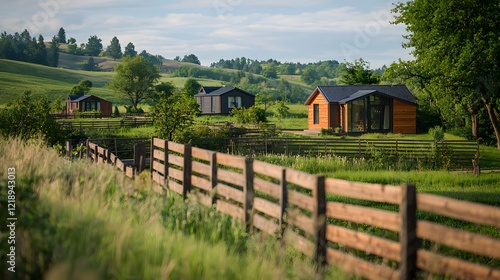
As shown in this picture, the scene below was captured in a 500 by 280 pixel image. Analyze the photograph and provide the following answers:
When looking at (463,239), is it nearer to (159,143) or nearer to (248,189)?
(248,189)

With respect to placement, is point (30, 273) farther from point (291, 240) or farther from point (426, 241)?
point (426, 241)

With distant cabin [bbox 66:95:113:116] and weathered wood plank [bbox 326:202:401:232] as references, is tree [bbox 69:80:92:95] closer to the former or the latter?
distant cabin [bbox 66:95:113:116]

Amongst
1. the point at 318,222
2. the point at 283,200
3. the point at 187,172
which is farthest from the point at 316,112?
the point at 318,222

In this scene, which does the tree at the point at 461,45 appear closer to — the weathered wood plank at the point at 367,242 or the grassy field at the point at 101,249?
the weathered wood plank at the point at 367,242

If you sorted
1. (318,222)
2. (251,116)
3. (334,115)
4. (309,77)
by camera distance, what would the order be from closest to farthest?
(318,222) → (334,115) → (251,116) → (309,77)

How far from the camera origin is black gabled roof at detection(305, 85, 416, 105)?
44438 millimetres

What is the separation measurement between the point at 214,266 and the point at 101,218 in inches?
50.0

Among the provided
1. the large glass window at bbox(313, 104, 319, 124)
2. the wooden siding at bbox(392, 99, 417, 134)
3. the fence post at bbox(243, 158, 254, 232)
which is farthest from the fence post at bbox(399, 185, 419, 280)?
the large glass window at bbox(313, 104, 319, 124)

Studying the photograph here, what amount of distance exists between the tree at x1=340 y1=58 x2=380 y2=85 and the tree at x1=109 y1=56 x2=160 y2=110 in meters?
46.2

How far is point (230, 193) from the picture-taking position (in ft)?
30.8

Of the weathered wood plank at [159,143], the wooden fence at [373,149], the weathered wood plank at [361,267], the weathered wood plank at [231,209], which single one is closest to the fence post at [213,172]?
the weathered wood plank at [231,209]

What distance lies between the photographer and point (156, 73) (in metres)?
101

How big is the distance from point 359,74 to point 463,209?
53.0 meters

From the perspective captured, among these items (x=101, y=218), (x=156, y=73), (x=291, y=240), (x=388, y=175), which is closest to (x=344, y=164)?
(x=388, y=175)
